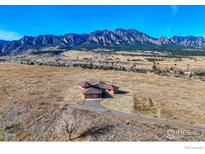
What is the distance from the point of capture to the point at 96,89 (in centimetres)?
2489

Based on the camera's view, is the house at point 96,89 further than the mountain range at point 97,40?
Yes

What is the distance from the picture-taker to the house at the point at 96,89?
2396 cm

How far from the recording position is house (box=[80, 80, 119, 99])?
24.0 m

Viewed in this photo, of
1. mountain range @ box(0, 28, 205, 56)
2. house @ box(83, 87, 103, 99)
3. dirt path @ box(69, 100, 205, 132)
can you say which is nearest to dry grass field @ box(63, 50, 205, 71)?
mountain range @ box(0, 28, 205, 56)

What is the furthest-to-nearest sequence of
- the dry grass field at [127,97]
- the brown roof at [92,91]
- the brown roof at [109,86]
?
the brown roof at [109,86] → the brown roof at [92,91] → the dry grass field at [127,97]

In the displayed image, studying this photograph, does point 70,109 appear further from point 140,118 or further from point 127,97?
point 127,97

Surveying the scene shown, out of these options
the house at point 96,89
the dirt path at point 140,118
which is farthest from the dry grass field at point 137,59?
the dirt path at point 140,118

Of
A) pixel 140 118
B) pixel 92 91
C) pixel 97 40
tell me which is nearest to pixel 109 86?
pixel 92 91

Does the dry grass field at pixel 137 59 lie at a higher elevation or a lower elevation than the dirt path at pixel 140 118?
higher

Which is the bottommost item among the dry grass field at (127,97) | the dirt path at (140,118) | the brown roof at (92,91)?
the dirt path at (140,118)

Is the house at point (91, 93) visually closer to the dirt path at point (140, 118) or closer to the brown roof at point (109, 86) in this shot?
the dirt path at point (140, 118)
